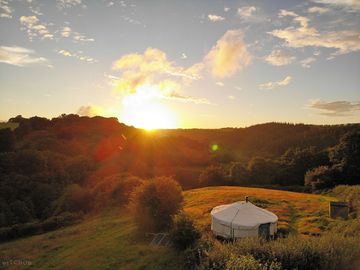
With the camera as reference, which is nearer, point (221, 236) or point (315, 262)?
point (315, 262)

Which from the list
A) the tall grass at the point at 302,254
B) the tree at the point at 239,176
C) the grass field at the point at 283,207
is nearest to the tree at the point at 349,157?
the tree at the point at 239,176

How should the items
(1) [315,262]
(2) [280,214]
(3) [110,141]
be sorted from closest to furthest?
1. (1) [315,262]
2. (2) [280,214]
3. (3) [110,141]

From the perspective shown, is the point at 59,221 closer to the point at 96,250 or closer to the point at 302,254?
the point at 96,250

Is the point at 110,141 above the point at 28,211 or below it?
A: above

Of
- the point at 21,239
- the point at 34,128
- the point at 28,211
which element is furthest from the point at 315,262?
the point at 34,128

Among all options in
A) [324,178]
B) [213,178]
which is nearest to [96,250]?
[213,178]

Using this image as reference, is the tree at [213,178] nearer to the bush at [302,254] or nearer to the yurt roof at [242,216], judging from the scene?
the yurt roof at [242,216]

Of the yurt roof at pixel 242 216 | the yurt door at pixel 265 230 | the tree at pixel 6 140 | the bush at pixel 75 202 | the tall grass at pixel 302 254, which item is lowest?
the bush at pixel 75 202

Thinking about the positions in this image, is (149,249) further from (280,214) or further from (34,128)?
(34,128)

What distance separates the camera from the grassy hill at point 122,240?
2857 centimetres

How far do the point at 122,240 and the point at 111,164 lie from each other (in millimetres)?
53192

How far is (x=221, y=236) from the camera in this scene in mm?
29812

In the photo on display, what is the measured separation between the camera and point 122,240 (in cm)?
3431

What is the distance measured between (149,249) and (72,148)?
6758 cm
